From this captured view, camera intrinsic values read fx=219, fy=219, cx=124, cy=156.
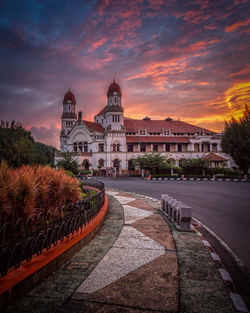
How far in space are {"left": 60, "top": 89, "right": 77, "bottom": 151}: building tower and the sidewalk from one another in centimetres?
5660

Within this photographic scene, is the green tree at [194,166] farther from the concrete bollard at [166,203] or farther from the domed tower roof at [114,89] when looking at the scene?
the concrete bollard at [166,203]

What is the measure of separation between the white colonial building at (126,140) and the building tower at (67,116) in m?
3.14

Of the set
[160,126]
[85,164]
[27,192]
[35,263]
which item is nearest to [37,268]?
[35,263]

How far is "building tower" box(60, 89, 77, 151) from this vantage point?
59.2 meters

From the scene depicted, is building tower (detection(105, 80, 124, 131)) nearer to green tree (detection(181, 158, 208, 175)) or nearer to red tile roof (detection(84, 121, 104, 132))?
red tile roof (detection(84, 121, 104, 132))

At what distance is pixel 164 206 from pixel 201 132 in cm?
4974

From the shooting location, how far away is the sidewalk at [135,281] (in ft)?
9.61

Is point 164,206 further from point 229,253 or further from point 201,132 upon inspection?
point 201,132

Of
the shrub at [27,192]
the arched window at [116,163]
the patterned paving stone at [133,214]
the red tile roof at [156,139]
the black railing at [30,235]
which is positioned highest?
the red tile roof at [156,139]

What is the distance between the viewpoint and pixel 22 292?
307cm

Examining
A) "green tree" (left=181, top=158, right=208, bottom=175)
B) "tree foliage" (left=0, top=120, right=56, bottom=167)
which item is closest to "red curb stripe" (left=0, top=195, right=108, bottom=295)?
"tree foliage" (left=0, top=120, right=56, bottom=167)

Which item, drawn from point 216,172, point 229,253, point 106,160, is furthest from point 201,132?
point 229,253

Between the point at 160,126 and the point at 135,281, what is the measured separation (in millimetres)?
55197

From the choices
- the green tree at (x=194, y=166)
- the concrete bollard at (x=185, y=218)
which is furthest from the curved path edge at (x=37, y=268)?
the green tree at (x=194, y=166)
